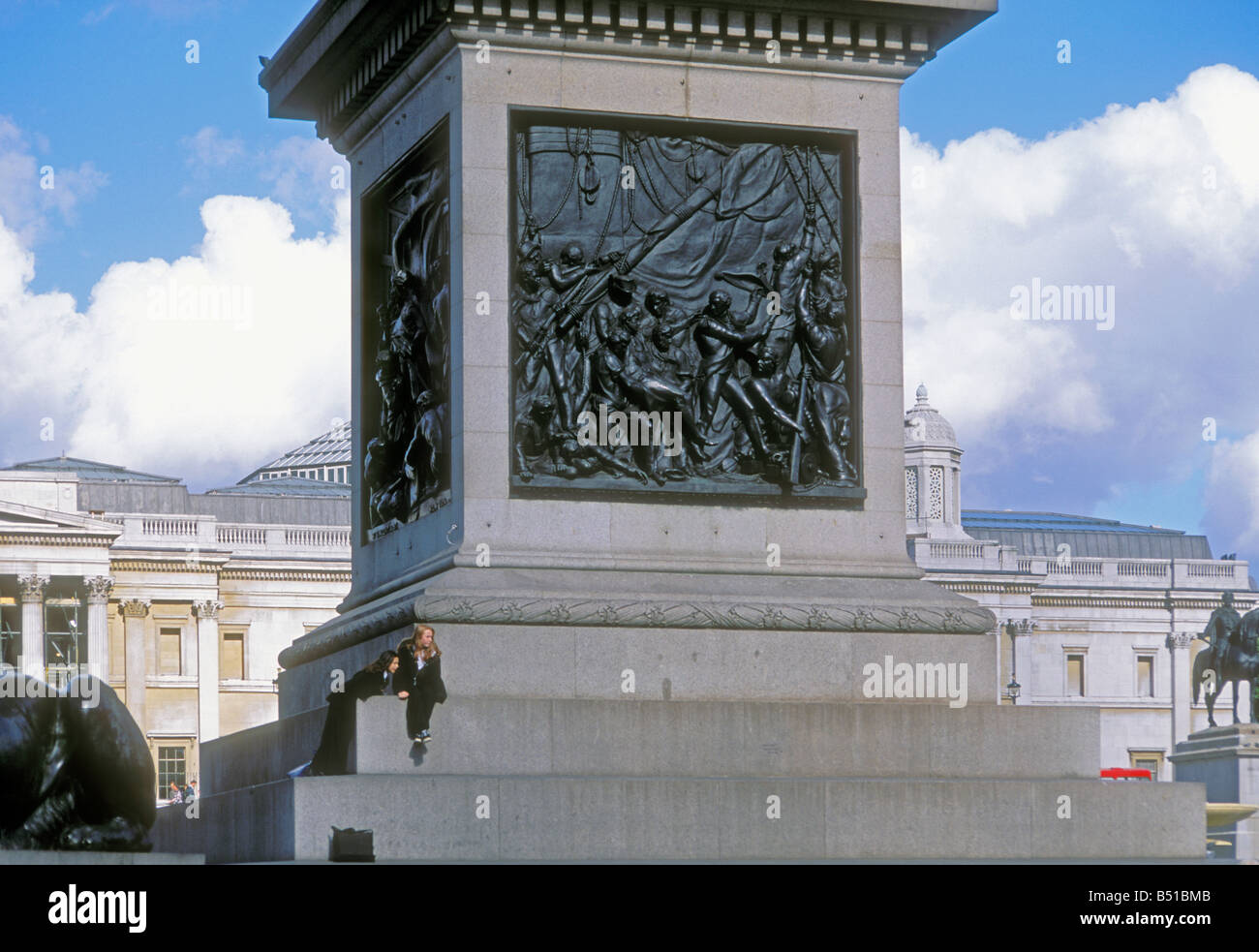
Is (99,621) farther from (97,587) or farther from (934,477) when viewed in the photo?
(934,477)

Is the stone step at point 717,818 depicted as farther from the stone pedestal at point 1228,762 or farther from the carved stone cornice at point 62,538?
the carved stone cornice at point 62,538

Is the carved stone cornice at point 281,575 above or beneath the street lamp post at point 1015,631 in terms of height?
above

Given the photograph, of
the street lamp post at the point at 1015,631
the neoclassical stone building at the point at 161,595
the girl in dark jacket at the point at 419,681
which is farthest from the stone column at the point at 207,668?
the girl in dark jacket at the point at 419,681

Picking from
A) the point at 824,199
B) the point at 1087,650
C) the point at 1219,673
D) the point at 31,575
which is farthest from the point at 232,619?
the point at 824,199

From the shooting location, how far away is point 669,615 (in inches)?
711

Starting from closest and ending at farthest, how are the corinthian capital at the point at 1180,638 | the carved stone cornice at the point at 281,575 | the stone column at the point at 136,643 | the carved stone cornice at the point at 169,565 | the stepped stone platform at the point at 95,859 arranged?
1. the stepped stone platform at the point at 95,859
2. the stone column at the point at 136,643
3. the carved stone cornice at the point at 169,565
4. the carved stone cornice at the point at 281,575
5. the corinthian capital at the point at 1180,638

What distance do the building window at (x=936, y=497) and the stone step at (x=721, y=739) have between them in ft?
322

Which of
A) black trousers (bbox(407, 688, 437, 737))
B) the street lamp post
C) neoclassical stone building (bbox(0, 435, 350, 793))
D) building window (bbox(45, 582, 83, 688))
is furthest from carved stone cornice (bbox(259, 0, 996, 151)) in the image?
the street lamp post

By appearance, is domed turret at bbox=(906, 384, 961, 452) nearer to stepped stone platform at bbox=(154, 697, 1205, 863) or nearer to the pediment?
the pediment

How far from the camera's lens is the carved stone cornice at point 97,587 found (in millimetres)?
102438

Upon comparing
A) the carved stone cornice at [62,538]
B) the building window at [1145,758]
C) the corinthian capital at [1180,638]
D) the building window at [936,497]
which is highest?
the building window at [936,497]

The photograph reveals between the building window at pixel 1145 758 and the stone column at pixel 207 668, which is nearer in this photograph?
the stone column at pixel 207 668
